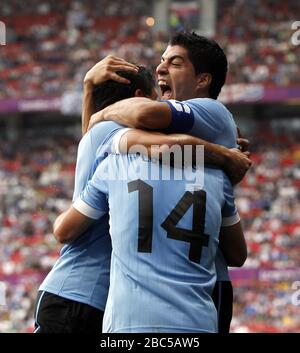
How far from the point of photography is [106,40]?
81.4 ft

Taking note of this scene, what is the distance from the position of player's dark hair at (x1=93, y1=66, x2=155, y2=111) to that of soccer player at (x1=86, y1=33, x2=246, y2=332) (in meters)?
0.13

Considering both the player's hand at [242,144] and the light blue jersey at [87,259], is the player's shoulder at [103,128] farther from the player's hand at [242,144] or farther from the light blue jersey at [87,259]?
the player's hand at [242,144]

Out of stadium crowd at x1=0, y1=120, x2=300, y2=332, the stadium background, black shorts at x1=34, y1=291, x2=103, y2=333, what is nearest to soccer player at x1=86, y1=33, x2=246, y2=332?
black shorts at x1=34, y1=291, x2=103, y2=333

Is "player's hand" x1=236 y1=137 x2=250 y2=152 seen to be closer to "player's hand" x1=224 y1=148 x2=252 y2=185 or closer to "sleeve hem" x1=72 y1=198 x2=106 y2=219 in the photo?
"player's hand" x1=224 y1=148 x2=252 y2=185

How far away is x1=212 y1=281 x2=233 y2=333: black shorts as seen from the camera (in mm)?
2816

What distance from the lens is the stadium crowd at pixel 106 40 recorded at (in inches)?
870

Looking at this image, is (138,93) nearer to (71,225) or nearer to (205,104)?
(205,104)

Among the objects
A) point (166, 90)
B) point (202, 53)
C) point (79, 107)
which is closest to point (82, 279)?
point (166, 90)

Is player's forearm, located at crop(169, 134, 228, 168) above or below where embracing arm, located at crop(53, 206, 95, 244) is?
above

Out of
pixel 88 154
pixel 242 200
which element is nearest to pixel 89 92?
pixel 88 154

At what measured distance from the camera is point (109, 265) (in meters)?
2.78

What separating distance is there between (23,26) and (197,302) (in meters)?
24.8

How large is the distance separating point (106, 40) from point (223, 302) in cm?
2246

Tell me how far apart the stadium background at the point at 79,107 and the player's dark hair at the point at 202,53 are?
11892mm
